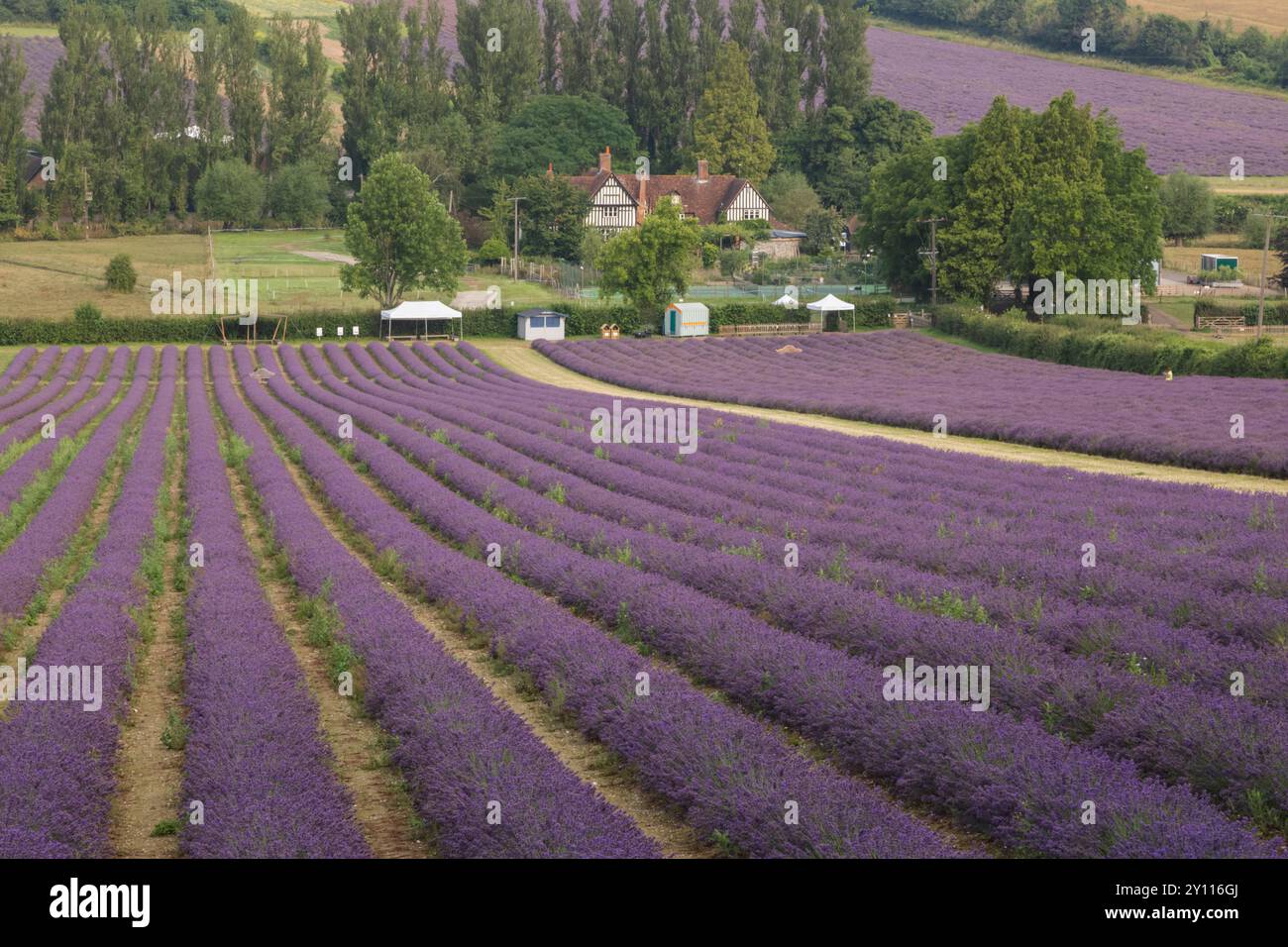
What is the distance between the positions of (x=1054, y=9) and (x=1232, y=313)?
128970mm

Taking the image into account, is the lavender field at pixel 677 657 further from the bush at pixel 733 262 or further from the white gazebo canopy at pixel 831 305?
the bush at pixel 733 262

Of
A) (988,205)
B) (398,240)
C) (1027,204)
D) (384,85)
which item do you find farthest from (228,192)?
(1027,204)

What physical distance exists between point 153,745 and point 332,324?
60.8m

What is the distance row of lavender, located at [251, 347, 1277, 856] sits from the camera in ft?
23.0

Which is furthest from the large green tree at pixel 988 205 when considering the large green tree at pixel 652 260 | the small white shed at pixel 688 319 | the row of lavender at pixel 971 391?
the large green tree at pixel 652 260

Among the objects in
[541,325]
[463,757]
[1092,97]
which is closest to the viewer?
[463,757]

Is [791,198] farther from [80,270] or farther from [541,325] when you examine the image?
[80,270]

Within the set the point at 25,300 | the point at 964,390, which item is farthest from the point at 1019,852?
the point at 25,300

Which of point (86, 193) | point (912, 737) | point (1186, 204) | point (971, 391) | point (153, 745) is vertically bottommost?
point (153, 745)

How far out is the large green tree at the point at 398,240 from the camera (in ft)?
245

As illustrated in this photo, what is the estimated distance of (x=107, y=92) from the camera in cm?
10606

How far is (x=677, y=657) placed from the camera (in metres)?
11.9

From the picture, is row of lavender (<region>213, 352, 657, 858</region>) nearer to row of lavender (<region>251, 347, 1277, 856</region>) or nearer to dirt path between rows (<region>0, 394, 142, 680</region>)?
row of lavender (<region>251, 347, 1277, 856</region>)

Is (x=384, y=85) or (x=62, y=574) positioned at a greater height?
(x=384, y=85)
